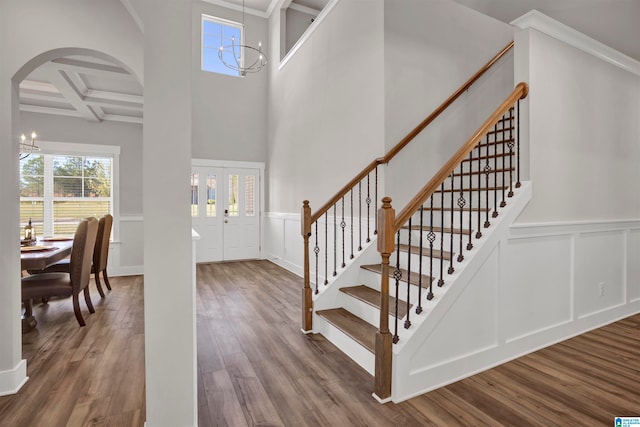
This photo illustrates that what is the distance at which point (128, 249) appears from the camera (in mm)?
5805

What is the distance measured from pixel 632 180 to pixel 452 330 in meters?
3.12

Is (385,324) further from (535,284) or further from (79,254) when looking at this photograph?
(79,254)

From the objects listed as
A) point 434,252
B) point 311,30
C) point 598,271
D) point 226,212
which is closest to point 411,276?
point 434,252

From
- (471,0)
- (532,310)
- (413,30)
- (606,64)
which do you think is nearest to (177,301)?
(532,310)

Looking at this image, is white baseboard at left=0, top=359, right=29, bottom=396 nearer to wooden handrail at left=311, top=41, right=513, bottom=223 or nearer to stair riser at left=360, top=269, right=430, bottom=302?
wooden handrail at left=311, top=41, right=513, bottom=223

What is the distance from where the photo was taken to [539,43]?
108 inches

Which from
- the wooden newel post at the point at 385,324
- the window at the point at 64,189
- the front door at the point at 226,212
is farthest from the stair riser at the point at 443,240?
the window at the point at 64,189

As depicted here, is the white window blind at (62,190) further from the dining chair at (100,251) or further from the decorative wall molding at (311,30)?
the decorative wall molding at (311,30)

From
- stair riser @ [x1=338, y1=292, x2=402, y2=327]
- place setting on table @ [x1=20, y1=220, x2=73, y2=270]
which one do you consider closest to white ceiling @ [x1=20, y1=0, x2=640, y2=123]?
place setting on table @ [x1=20, y1=220, x2=73, y2=270]

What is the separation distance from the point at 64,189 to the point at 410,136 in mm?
5635

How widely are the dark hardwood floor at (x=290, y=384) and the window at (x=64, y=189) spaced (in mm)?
2794

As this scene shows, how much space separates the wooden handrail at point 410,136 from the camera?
327 centimetres

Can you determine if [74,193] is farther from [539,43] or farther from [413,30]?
[539,43]

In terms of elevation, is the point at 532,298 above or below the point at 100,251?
below
